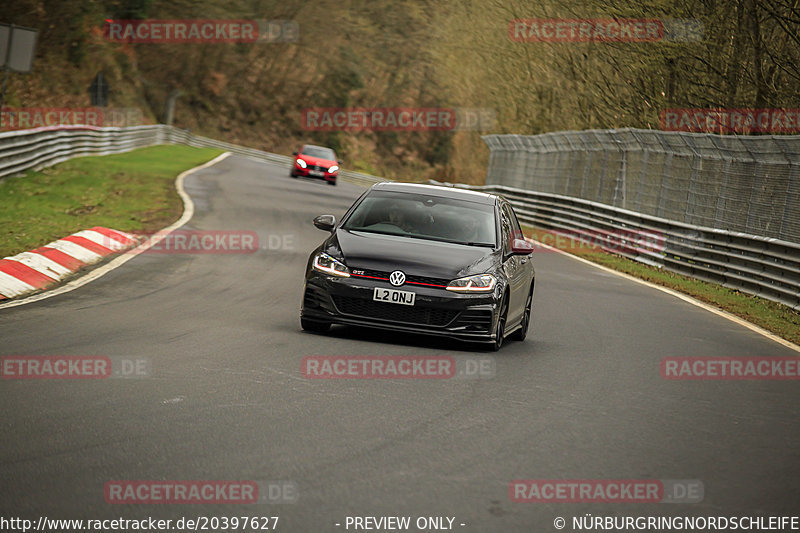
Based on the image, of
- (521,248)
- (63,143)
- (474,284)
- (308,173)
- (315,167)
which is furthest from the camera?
(315,167)

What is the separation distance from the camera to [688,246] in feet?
74.0

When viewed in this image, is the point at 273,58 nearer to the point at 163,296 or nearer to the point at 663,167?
the point at 663,167

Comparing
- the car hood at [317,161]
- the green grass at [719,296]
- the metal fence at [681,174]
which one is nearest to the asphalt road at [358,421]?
the green grass at [719,296]

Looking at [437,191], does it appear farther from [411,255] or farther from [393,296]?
[393,296]

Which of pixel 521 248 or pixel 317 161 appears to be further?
pixel 317 161

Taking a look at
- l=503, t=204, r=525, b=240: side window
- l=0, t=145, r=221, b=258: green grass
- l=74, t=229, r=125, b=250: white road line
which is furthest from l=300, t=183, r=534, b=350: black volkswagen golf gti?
l=74, t=229, r=125, b=250: white road line

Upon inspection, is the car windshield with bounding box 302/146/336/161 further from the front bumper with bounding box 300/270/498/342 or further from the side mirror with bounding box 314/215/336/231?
the front bumper with bounding box 300/270/498/342

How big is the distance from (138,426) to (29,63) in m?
18.2

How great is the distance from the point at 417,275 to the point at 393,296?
0.93 ft

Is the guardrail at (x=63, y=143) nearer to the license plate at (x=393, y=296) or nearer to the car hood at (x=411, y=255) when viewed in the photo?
the car hood at (x=411, y=255)

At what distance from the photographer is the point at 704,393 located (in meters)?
9.52

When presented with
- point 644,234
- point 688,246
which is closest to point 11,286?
Answer: point 688,246

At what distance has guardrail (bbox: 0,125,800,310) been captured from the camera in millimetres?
18531

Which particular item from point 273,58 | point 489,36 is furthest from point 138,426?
point 273,58
